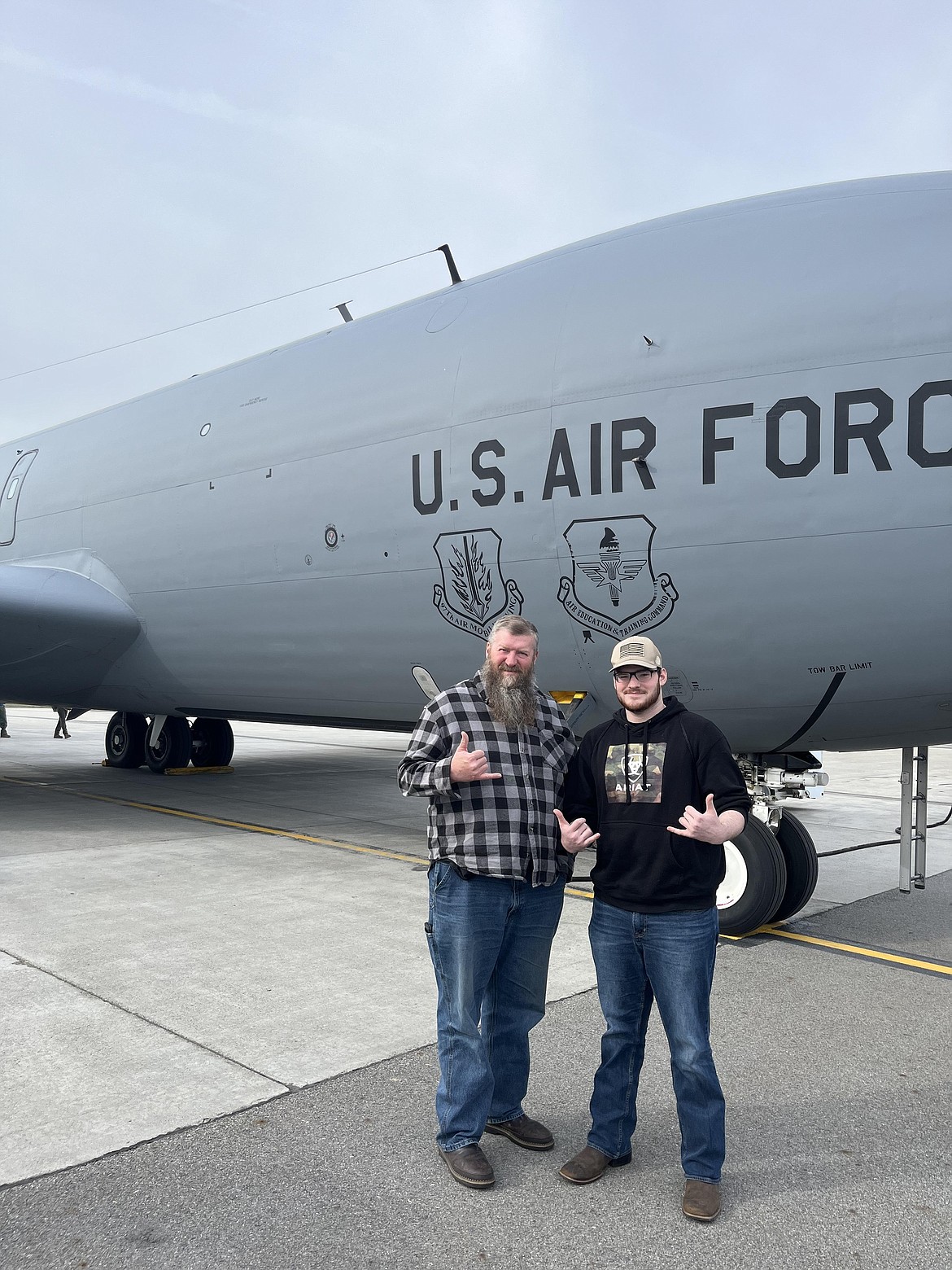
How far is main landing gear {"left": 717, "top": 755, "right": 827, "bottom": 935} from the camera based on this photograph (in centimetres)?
650

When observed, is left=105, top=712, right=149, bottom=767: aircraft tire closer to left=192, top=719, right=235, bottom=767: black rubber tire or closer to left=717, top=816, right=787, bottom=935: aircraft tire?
left=192, top=719, right=235, bottom=767: black rubber tire

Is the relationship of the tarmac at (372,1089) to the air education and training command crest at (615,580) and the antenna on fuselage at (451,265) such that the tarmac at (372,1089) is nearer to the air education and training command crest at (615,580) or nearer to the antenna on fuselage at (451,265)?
the air education and training command crest at (615,580)

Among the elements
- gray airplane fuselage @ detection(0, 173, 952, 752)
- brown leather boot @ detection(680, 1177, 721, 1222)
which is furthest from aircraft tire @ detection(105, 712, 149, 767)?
brown leather boot @ detection(680, 1177, 721, 1222)

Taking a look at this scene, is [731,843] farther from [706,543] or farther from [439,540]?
[439,540]

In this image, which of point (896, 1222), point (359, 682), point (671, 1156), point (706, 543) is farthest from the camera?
point (359, 682)

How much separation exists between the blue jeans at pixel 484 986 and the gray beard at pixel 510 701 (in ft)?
1.83

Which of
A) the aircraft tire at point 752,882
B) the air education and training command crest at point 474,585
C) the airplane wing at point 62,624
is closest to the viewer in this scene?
the aircraft tire at point 752,882

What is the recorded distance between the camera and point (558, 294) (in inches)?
285

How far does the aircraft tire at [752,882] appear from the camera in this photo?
6.48 m

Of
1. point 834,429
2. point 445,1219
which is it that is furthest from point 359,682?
point 445,1219

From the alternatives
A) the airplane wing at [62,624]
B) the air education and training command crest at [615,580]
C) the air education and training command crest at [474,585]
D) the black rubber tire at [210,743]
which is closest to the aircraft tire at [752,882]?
the air education and training command crest at [615,580]

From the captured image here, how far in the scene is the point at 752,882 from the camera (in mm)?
6527

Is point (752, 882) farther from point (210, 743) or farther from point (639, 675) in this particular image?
point (210, 743)

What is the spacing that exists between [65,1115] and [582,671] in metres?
4.17
